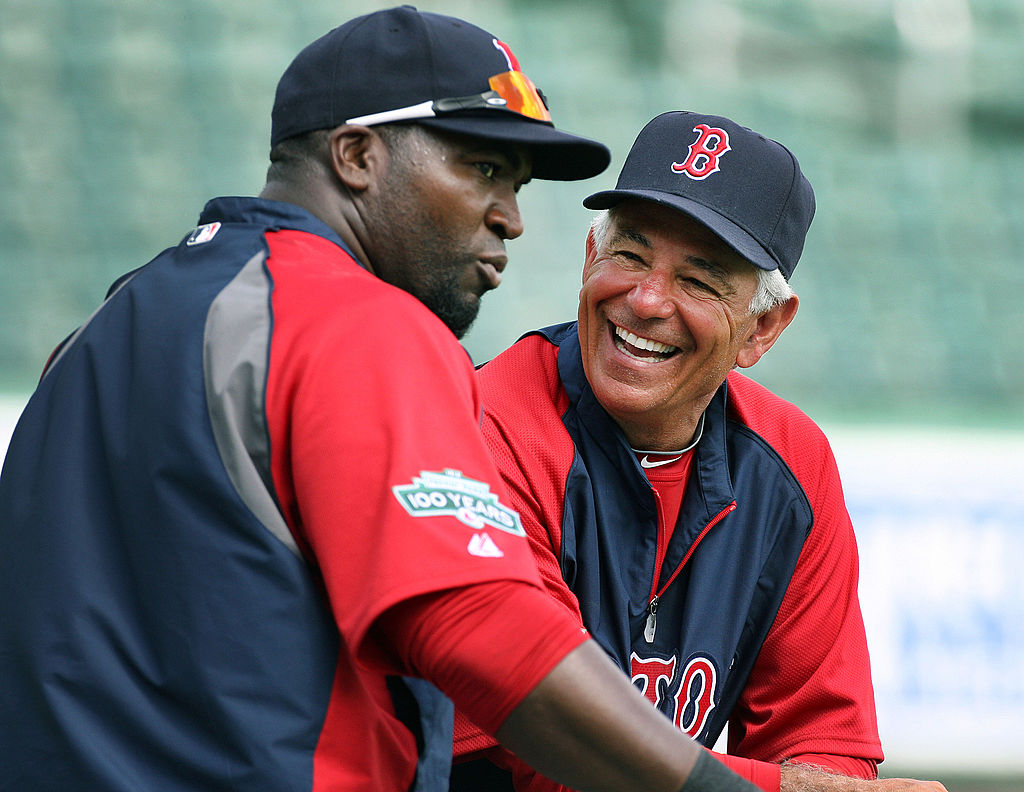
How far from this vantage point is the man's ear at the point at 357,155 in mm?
1604

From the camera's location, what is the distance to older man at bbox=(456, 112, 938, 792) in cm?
221

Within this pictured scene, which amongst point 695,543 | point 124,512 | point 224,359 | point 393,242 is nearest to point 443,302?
point 393,242

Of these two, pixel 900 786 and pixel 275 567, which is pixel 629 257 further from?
pixel 275 567

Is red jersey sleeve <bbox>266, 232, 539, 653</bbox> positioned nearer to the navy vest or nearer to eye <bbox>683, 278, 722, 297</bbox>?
the navy vest

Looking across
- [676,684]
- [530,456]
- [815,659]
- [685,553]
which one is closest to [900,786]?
[815,659]

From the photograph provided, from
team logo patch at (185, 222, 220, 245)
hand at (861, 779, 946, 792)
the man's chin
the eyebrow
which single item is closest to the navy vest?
hand at (861, 779, 946, 792)

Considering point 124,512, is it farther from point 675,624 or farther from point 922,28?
point 922,28

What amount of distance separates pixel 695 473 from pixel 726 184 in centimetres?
54

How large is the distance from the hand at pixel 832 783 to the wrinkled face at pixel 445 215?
1011 millimetres

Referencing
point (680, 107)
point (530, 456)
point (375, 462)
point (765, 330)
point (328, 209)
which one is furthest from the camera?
point (680, 107)

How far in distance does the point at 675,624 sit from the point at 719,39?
11.7 feet

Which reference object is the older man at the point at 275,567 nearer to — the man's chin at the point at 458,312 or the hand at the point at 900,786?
the man's chin at the point at 458,312

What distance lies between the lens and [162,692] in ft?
4.39

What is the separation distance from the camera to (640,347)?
236 centimetres
